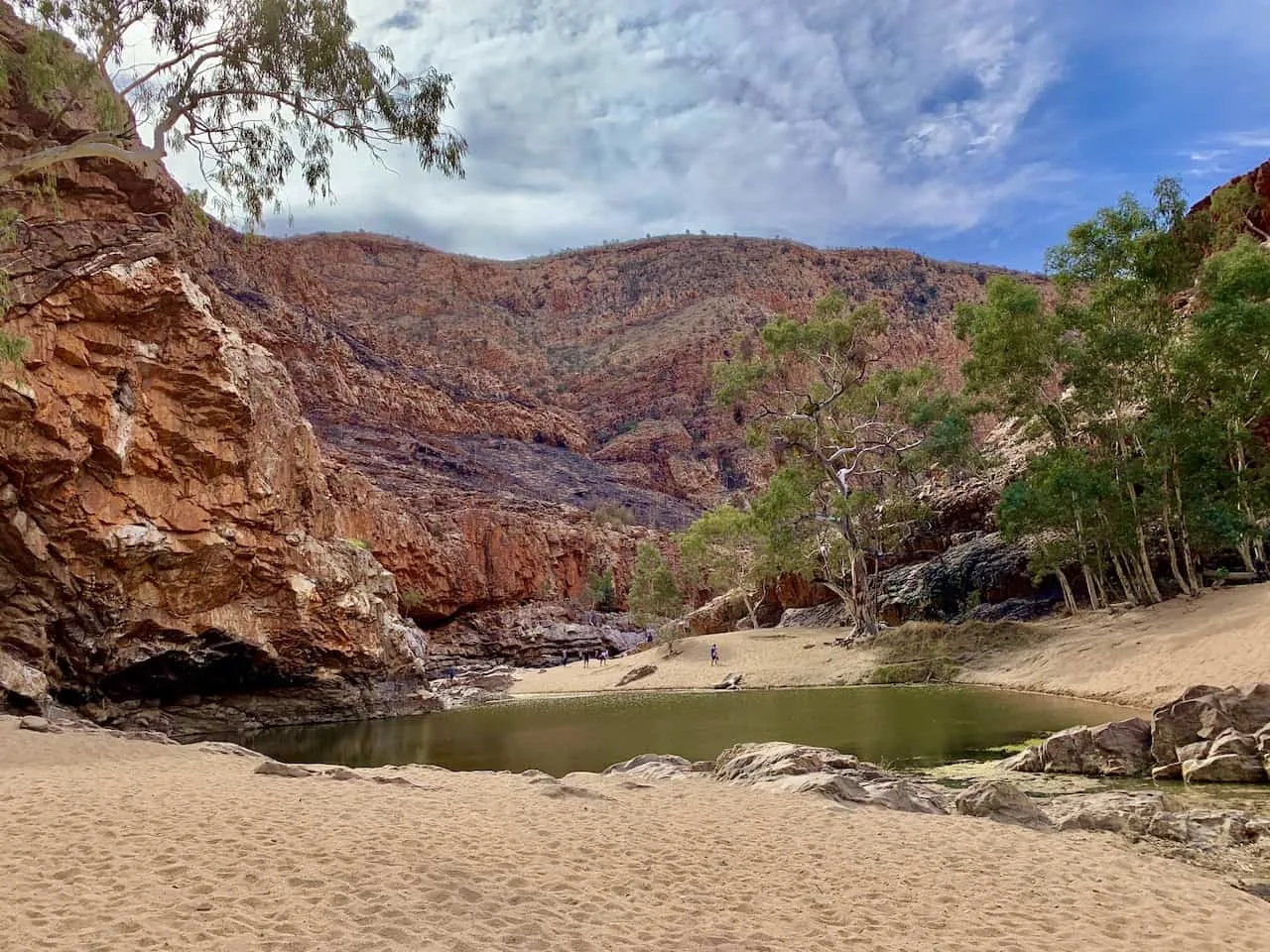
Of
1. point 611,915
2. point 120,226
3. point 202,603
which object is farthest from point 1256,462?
point 120,226

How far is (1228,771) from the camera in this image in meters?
9.65

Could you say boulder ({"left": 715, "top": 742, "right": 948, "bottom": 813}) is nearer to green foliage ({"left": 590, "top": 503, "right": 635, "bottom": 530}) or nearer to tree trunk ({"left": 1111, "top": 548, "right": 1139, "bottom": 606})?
tree trunk ({"left": 1111, "top": 548, "right": 1139, "bottom": 606})

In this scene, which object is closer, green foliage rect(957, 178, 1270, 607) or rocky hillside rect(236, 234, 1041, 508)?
green foliage rect(957, 178, 1270, 607)

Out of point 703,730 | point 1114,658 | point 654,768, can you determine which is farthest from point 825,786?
point 1114,658

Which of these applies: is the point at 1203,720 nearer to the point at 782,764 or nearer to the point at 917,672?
the point at 782,764

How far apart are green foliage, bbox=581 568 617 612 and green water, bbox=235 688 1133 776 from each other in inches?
1243

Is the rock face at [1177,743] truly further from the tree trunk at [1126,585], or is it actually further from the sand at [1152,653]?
→ the tree trunk at [1126,585]

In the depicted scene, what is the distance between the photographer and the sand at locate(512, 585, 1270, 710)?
1630 cm

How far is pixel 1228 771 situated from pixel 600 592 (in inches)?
2022

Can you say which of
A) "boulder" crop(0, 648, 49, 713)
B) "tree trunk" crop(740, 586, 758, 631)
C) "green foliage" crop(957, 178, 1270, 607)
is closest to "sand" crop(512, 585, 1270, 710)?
"green foliage" crop(957, 178, 1270, 607)

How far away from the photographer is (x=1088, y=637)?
72.4ft

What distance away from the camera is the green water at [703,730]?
15.1m

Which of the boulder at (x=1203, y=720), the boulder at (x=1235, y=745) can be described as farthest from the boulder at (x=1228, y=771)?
the boulder at (x=1203, y=720)

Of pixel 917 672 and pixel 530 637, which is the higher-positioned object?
pixel 917 672
